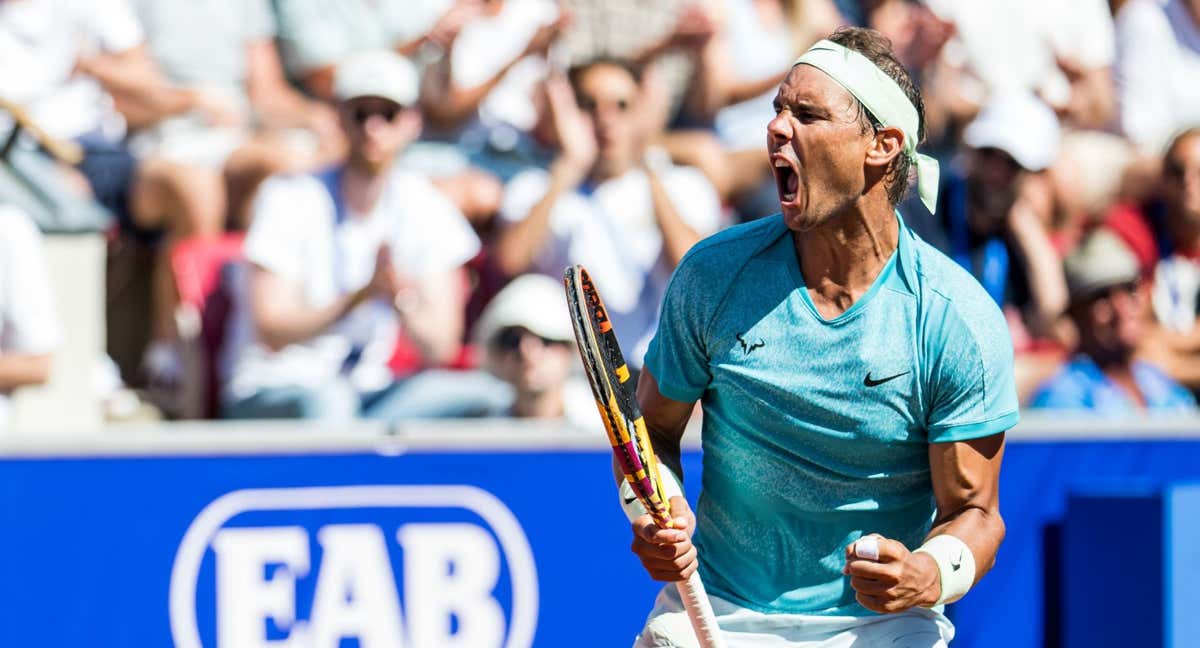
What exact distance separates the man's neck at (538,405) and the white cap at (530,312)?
0.21 meters

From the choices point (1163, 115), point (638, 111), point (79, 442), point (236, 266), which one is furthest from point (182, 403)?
point (1163, 115)

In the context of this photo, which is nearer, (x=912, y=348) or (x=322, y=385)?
(x=912, y=348)

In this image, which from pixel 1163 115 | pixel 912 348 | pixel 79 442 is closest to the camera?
pixel 912 348

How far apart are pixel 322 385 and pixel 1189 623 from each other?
117 inches

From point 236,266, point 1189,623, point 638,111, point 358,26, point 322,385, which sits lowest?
point 1189,623

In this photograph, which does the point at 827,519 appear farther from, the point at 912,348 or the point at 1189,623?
the point at 1189,623

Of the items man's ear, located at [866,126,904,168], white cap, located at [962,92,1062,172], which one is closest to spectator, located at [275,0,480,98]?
white cap, located at [962,92,1062,172]

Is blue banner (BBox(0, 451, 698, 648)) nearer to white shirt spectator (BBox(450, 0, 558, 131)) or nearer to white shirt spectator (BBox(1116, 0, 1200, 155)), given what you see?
white shirt spectator (BBox(450, 0, 558, 131))

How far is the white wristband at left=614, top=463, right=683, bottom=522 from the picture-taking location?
2910mm

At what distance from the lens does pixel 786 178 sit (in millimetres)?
2945

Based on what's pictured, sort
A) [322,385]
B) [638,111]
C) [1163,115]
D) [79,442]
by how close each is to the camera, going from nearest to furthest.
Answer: [79,442]
[322,385]
[638,111]
[1163,115]

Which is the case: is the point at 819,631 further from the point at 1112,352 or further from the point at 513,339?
the point at 1112,352

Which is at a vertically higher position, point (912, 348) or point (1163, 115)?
point (1163, 115)

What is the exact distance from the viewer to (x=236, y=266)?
600 cm
